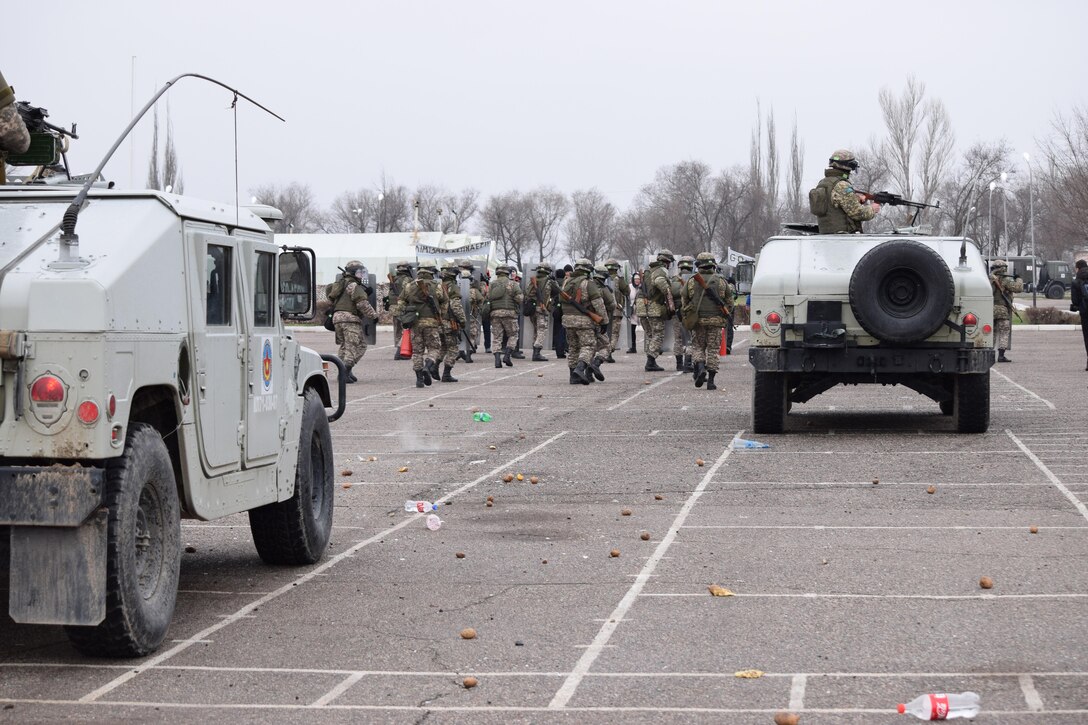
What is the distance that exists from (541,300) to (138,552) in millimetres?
26059

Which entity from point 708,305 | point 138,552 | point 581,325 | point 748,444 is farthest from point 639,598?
point 581,325

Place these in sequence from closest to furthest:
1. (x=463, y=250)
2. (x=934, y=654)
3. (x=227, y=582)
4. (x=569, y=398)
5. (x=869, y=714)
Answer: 1. (x=869, y=714)
2. (x=934, y=654)
3. (x=227, y=582)
4. (x=569, y=398)
5. (x=463, y=250)

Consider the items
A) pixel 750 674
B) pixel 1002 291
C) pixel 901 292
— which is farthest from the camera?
pixel 1002 291

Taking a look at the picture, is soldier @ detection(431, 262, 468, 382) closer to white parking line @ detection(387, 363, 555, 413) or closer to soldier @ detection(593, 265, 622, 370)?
white parking line @ detection(387, 363, 555, 413)

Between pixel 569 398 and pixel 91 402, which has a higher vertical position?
pixel 91 402

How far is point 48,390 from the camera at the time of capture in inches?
246

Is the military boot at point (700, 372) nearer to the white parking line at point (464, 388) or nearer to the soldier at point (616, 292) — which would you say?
the white parking line at point (464, 388)

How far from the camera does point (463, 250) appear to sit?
2714 inches

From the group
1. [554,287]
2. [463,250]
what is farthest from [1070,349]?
[463,250]

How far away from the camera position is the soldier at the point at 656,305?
92.1 ft

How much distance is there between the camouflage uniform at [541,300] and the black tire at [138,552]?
25014 mm

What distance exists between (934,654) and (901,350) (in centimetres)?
920

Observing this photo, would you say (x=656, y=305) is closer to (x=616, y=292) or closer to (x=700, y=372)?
(x=616, y=292)

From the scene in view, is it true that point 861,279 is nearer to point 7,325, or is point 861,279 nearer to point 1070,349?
point 7,325
